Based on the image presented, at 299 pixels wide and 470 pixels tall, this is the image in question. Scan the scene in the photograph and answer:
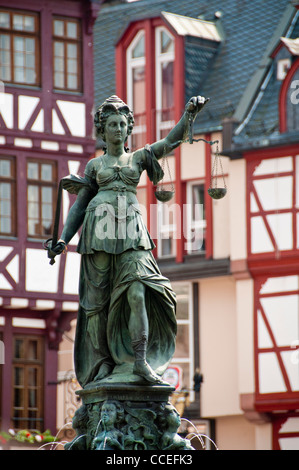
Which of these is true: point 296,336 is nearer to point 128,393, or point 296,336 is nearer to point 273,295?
point 273,295

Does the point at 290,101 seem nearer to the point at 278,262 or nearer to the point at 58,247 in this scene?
the point at 278,262

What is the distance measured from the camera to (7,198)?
3584 cm

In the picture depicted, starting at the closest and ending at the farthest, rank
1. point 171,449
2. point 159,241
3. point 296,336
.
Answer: point 171,449 → point 296,336 → point 159,241

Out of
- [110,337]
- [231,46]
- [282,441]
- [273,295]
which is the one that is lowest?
[110,337]

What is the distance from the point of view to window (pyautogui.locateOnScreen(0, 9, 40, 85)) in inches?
1415

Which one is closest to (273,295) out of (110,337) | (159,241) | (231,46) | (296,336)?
(296,336)

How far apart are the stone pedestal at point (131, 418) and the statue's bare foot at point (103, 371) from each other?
13 centimetres

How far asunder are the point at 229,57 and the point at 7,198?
345 inches

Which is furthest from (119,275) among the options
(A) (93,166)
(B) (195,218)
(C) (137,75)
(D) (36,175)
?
(C) (137,75)

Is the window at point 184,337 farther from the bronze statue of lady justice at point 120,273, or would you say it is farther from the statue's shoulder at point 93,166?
the bronze statue of lady justice at point 120,273

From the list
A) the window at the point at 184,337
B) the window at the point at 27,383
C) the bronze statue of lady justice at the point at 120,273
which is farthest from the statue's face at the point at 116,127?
the window at the point at 184,337

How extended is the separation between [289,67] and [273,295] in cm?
497

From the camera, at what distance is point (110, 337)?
1634 centimetres

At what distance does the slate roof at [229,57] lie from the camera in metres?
41.0
